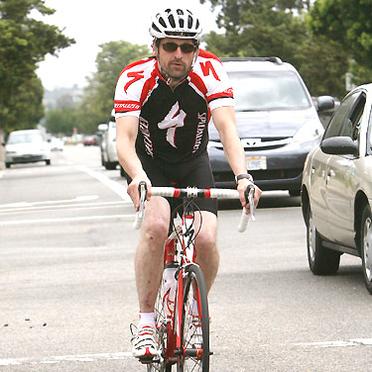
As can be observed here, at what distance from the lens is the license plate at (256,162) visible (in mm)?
18516

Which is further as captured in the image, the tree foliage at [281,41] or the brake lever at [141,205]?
the tree foliage at [281,41]

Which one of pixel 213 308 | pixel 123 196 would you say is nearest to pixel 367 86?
pixel 213 308

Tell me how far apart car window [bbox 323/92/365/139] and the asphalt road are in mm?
1160

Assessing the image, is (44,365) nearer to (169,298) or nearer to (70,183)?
(169,298)

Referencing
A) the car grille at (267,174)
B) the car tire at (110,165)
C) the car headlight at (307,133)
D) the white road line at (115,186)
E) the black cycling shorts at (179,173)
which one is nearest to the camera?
the black cycling shorts at (179,173)

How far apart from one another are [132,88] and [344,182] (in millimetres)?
4272

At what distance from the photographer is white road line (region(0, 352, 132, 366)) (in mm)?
7676

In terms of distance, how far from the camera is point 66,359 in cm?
773

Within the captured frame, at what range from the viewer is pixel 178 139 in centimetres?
670

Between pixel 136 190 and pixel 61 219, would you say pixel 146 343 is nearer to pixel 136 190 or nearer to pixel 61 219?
pixel 136 190

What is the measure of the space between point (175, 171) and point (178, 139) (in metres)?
0.16

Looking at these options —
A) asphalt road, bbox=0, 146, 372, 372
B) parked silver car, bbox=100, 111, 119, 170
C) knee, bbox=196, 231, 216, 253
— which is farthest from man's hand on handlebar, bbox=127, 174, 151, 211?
parked silver car, bbox=100, 111, 119, 170

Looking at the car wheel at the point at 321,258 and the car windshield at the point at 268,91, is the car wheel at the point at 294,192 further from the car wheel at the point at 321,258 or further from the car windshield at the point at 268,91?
the car wheel at the point at 321,258

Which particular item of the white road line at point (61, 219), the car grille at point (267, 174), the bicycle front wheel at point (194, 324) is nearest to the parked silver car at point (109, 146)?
the white road line at point (61, 219)
